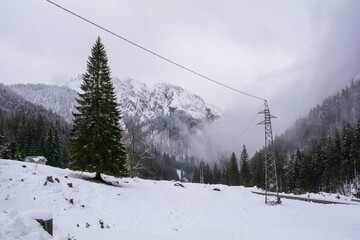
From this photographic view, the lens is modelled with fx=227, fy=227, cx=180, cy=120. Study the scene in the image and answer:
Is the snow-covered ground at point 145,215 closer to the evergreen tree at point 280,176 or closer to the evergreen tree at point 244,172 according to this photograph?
the evergreen tree at point 280,176

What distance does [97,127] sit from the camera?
2231 centimetres

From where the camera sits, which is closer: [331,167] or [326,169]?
[331,167]

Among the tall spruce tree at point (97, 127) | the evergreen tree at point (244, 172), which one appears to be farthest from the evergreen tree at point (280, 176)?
the tall spruce tree at point (97, 127)

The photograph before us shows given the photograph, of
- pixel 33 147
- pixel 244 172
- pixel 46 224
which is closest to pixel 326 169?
pixel 244 172

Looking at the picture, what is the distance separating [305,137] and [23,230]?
685 ft

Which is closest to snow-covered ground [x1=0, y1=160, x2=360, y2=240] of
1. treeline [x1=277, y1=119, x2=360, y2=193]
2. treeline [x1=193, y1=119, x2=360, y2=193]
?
treeline [x1=277, y1=119, x2=360, y2=193]

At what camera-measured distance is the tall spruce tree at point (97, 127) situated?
21656mm

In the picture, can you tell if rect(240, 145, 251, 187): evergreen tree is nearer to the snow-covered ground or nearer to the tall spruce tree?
the snow-covered ground

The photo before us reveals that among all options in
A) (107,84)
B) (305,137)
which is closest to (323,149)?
(107,84)

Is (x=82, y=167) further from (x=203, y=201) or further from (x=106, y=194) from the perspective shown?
(x=203, y=201)

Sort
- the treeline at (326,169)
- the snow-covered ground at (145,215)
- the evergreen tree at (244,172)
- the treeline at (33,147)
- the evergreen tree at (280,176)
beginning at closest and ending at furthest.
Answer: the snow-covered ground at (145,215) < the treeline at (33,147) < the treeline at (326,169) < the evergreen tree at (280,176) < the evergreen tree at (244,172)

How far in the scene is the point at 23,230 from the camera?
5.07m

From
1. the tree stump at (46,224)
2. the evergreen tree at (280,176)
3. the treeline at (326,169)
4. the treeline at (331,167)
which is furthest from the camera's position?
the evergreen tree at (280,176)

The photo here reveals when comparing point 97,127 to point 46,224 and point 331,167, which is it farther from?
point 331,167
